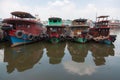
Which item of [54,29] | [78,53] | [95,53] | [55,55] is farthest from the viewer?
[54,29]

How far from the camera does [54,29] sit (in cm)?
2119

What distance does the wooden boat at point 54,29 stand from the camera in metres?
19.5

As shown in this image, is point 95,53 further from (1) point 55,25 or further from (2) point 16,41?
(2) point 16,41

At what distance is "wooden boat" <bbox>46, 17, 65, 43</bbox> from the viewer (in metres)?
19.5

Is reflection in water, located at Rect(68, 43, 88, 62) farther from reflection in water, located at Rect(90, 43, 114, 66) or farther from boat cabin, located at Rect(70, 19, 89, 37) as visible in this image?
boat cabin, located at Rect(70, 19, 89, 37)

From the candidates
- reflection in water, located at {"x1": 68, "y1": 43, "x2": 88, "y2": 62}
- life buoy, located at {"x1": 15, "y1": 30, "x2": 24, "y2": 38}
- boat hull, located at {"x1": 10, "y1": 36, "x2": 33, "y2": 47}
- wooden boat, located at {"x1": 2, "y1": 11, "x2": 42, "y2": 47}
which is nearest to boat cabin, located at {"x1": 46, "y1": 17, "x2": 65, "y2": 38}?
wooden boat, located at {"x1": 2, "y1": 11, "x2": 42, "y2": 47}

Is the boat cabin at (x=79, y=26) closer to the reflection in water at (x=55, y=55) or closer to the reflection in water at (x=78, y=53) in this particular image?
the reflection in water at (x=78, y=53)

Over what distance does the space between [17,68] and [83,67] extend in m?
4.89

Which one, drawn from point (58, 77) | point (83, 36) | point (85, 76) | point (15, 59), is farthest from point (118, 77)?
point (83, 36)

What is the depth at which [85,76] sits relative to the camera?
8.11 metres

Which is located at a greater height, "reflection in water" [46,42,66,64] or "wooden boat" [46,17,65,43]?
"wooden boat" [46,17,65,43]

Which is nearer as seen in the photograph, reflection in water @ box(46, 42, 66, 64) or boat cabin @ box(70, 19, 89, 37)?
reflection in water @ box(46, 42, 66, 64)

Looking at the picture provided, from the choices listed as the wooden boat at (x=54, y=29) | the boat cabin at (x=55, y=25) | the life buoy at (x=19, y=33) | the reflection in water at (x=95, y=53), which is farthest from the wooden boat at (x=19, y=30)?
the reflection in water at (x=95, y=53)

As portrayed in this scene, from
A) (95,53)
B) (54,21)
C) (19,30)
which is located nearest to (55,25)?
(54,21)
